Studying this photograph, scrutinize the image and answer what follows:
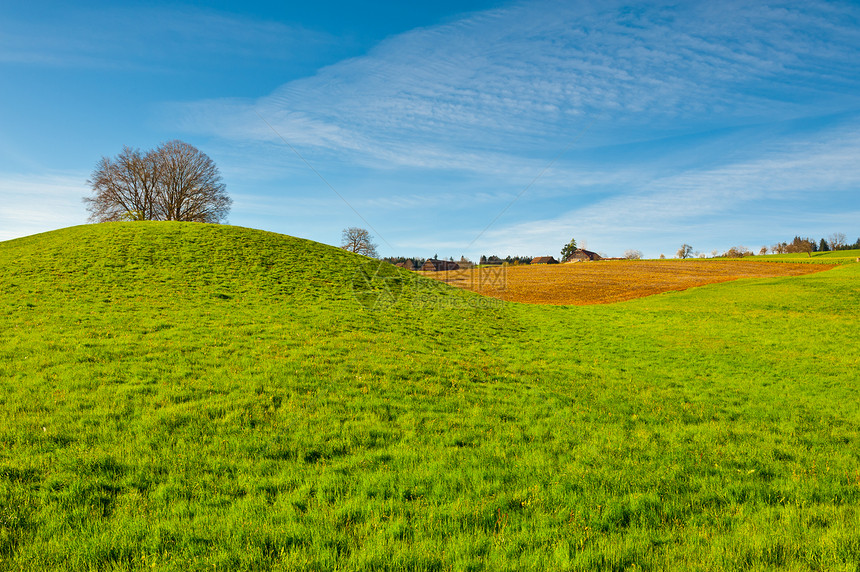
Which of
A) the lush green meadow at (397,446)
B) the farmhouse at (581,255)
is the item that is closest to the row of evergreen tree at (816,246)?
the farmhouse at (581,255)

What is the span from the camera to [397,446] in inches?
358

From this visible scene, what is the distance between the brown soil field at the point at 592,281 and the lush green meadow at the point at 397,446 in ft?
99.6

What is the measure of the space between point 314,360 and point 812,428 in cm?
1575

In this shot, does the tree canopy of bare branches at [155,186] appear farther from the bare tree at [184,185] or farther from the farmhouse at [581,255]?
the farmhouse at [581,255]

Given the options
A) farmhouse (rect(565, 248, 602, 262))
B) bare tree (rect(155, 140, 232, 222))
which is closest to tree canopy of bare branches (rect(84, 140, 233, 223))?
bare tree (rect(155, 140, 232, 222))

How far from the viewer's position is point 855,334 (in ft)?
87.0

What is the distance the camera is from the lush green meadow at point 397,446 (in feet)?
18.7

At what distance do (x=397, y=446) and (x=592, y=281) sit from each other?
2730 inches

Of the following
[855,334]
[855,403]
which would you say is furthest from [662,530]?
[855,334]

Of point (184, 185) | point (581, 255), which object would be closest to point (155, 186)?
point (184, 185)

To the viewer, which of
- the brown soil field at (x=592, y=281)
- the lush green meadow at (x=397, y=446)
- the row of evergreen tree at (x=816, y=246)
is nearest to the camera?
the lush green meadow at (x=397, y=446)

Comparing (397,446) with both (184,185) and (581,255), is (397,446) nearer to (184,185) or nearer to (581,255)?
(184,185)

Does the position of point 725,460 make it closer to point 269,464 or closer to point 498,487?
point 498,487

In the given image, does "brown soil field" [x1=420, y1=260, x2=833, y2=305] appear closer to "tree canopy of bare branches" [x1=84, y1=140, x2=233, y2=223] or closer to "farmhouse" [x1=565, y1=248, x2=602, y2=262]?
"tree canopy of bare branches" [x1=84, y1=140, x2=233, y2=223]
